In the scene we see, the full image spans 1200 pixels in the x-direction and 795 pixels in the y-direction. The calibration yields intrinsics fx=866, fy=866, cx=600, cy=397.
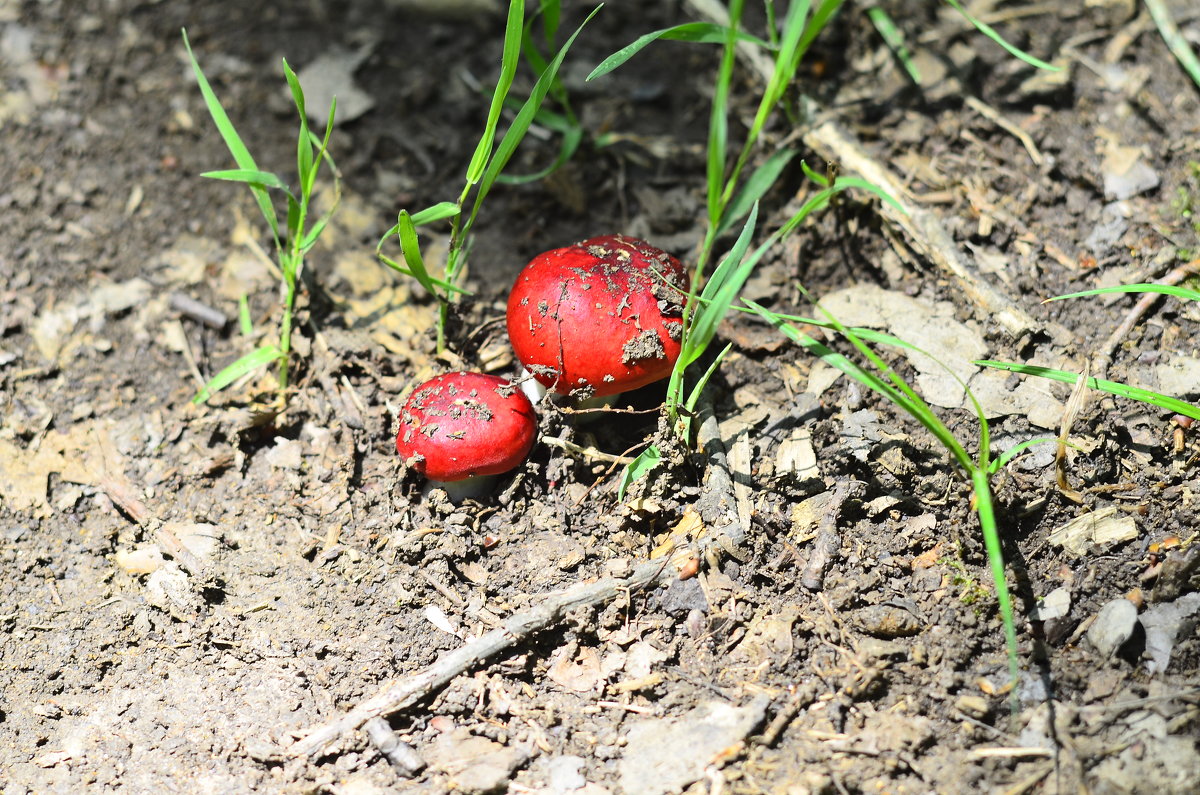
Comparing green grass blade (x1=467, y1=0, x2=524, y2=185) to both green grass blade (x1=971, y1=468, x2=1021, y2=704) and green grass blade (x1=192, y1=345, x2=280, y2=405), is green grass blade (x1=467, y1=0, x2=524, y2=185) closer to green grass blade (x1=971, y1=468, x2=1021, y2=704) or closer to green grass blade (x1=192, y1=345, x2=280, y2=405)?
green grass blade (x1=192, y1=345, x2=280, y2=405)

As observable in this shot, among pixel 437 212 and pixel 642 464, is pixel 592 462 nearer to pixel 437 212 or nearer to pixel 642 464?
pixel 642 464

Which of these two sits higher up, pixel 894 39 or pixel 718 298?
pixel 894 39

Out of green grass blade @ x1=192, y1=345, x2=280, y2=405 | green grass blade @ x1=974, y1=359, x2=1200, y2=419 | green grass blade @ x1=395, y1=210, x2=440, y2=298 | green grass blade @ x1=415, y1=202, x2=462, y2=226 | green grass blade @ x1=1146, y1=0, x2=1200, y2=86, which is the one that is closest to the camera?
green grass blade @ x1=974, y1=359, x2=1200, y2=419

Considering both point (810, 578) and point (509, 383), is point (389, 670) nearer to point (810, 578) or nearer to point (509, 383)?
point (509, 383)

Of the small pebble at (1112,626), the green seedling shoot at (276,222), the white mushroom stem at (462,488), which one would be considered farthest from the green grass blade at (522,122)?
the small pebble at (1112,626)

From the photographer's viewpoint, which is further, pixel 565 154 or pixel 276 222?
pixel 565 154

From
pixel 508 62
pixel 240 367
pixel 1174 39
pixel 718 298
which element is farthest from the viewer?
pixel 1174 39

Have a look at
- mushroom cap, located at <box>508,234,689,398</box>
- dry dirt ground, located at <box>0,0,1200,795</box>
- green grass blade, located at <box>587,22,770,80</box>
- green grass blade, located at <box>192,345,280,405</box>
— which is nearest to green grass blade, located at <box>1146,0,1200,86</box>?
dry dirt ground, located at <box>0,0,1200,795</box>

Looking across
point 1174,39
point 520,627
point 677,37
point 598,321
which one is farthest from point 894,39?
point 520,627
